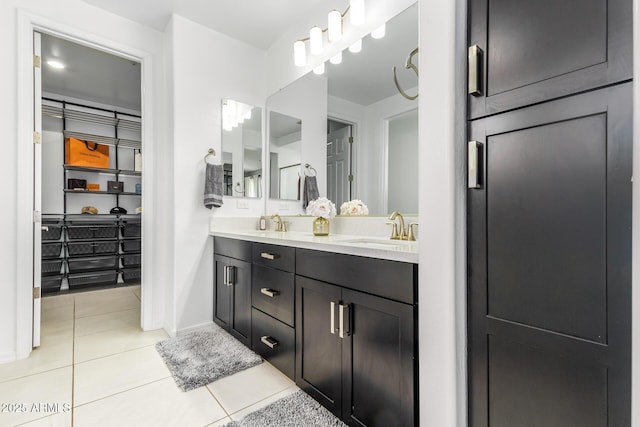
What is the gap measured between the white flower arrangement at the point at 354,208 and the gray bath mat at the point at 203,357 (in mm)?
1145

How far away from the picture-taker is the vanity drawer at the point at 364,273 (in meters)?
1.08

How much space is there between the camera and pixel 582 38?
0.77m

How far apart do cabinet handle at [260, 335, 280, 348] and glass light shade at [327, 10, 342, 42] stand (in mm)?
2051

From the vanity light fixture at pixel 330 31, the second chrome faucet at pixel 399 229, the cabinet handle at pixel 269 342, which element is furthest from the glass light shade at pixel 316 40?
the cabinet handle at pixel 269 342

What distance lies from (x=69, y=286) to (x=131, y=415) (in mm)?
3298

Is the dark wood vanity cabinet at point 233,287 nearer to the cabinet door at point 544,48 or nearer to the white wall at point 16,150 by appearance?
the white wall at point 16,150

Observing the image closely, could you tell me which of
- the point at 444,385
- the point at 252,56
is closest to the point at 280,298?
the point at 444,385

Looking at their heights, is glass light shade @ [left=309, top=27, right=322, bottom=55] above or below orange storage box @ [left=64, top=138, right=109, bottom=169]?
above

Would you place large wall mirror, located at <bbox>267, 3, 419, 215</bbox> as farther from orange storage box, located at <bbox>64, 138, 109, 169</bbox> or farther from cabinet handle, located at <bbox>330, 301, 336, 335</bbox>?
orange storage box, located at <bbox>64, 138, 109, 169</bbox>

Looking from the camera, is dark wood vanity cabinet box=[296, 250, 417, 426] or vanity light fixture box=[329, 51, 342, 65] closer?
dark wood vanity cabinet box=[296, 250, 417, 426]

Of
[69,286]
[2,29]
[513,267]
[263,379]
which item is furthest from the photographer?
[69,286]

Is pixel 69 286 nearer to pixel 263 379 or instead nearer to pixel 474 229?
pixel 263 379

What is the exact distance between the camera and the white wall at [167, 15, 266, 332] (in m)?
2.39

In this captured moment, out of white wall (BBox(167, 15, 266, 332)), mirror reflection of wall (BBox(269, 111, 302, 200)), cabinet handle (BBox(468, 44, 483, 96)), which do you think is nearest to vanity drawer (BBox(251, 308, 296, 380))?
white wall (BBox(167, 15, 266, 332))
